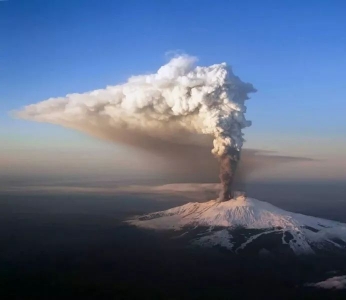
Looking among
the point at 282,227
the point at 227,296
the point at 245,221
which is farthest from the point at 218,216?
the point at 227,296

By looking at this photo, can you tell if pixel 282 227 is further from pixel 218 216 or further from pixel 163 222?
pixel 163 222

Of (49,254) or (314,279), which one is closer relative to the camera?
(314,279)

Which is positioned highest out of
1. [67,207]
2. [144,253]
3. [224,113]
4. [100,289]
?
[224,113]

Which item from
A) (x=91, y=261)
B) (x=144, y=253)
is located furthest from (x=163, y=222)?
(x=91, y=261)

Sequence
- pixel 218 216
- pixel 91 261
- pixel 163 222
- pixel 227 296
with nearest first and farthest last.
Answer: pixel 227 296 → pixel 91 261 → pixel 163 222 → pixel 218 216

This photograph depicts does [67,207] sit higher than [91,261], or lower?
higher

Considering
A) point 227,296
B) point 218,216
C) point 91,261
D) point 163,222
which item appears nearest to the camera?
point 227,296
